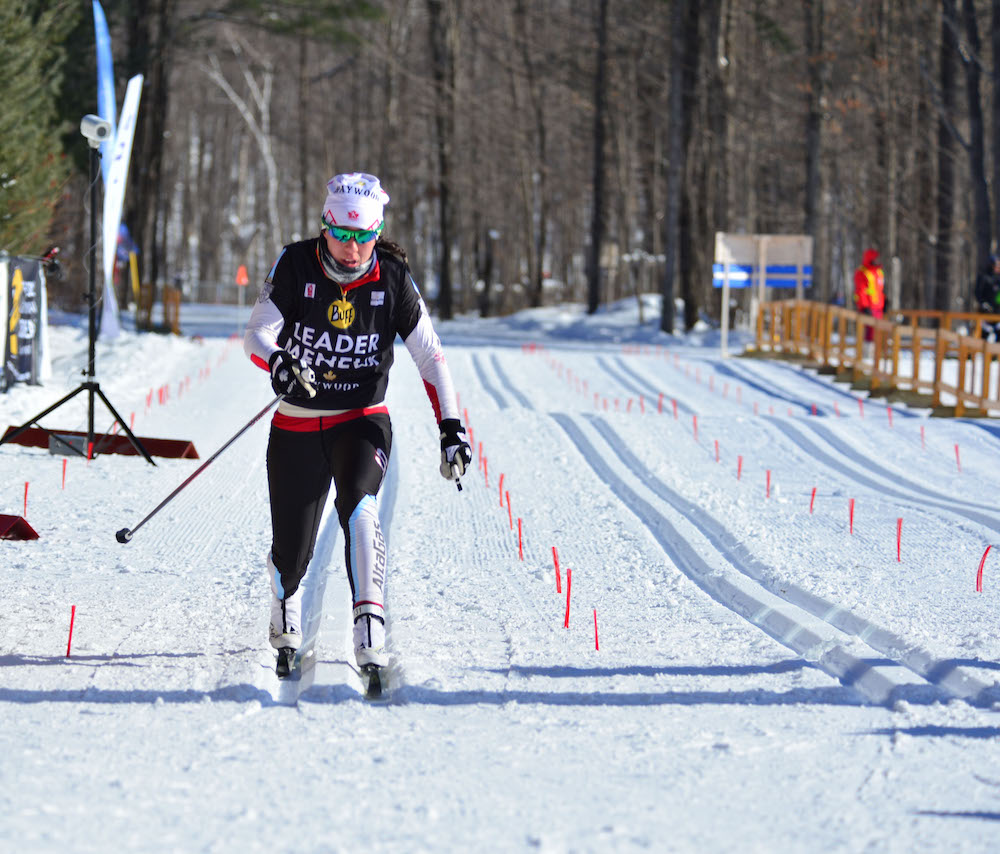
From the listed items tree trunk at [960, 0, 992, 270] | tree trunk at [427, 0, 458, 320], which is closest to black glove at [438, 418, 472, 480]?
tree trunk at [960, 0, 992, 270]

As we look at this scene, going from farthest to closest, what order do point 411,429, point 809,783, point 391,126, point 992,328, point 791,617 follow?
point 391,126
point 992,328
point 411,429
point 791,617
point 809,783

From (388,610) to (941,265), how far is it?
93.7 feet

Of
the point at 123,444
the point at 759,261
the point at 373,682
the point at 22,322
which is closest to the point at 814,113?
the point at 759,261

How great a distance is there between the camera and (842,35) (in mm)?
38719

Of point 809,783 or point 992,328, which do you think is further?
point 992,328

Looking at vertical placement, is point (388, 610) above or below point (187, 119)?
below

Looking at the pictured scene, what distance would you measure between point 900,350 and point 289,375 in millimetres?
18284

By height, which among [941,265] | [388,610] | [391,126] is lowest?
[388,610]

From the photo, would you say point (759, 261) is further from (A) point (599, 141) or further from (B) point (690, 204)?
(A) point (599, 141)

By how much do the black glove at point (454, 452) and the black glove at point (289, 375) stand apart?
567 mm

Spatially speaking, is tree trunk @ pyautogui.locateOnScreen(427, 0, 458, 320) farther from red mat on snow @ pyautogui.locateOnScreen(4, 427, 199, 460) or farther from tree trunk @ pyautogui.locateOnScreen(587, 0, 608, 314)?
red mat on snow @ pyautogui.locateOnScreen(4, 427, 199, 460)

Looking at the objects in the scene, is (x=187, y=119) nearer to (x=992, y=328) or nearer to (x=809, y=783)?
(x=992, y=328)

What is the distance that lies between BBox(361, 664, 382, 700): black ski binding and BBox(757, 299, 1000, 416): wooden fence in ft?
37.9

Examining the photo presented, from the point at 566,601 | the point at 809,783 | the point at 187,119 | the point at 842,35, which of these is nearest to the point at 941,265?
the point at 842,35
